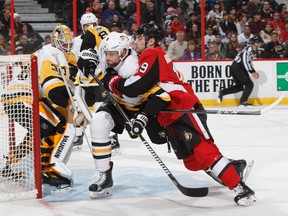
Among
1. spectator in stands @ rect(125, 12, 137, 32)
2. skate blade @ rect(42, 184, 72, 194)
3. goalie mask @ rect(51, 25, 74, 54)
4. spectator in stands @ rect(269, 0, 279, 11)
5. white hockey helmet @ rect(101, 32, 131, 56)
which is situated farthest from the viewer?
spectator in stands @ rect(269, 0, 279, 11)

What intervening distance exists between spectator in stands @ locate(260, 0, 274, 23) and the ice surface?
14.0 ft

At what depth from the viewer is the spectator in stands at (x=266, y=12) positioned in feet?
35.7

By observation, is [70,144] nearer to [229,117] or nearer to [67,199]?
[67,199]

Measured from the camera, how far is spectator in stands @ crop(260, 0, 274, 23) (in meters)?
10.9

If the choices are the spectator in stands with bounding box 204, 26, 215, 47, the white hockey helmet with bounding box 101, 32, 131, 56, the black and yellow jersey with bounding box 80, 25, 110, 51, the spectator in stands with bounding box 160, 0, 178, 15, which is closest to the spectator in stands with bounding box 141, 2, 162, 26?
the spectator in stands with bounding box 160, 0, 178, 15

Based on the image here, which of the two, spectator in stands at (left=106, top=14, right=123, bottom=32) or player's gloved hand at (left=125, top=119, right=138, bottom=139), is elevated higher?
spectator in stands at (left=106, top=14, right=123, bottom=32)

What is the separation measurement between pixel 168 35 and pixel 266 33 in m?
1.60

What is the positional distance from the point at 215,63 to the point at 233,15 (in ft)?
2.99

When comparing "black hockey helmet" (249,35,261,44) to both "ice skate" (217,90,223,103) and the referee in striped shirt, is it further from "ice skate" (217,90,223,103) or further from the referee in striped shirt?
"ice skate" (217,90,223,103)

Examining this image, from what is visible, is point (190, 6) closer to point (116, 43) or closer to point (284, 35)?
point (284, 35)

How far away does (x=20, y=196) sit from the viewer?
4.32 m

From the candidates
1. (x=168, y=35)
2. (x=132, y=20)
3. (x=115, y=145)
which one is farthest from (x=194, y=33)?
(x=115, y=145)

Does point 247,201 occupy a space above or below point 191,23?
below

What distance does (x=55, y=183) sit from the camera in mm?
4570
